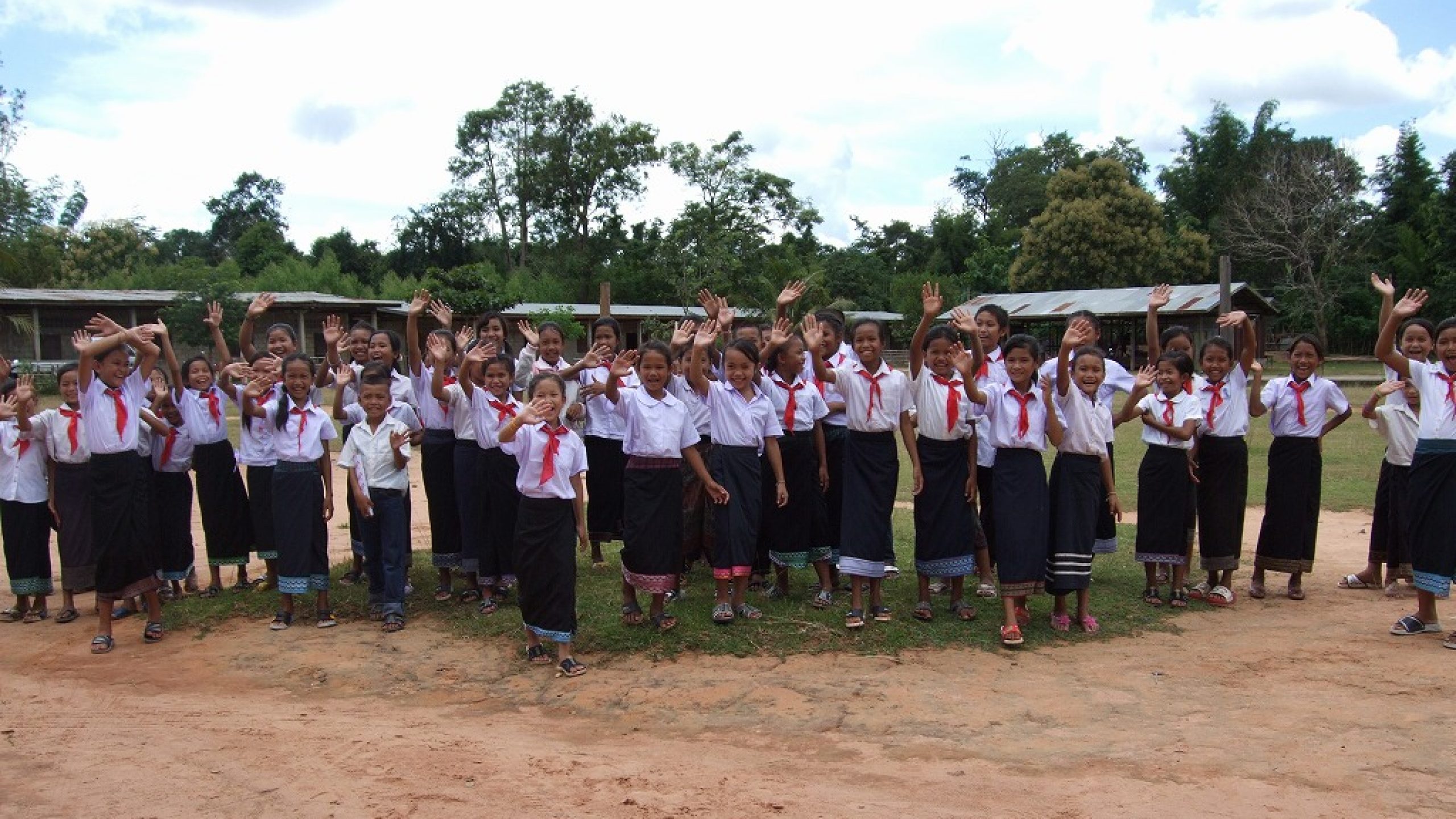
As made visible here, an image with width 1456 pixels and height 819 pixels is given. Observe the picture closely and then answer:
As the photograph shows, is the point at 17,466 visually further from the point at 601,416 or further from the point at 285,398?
the point at 601,416

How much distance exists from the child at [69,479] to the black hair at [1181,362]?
6.81m

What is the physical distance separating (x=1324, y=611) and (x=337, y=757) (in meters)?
5.85

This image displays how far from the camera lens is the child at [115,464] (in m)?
5.90

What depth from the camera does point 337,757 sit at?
409 centimetres

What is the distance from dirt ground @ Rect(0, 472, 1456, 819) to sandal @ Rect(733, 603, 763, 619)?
23.7 inches

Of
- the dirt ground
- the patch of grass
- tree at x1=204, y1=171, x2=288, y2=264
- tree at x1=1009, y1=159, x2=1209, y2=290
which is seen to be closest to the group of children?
the patch of grass

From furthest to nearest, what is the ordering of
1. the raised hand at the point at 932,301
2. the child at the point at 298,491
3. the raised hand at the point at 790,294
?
1. the child at the point at 298,491
2. the raised hand at the point at 790,294
3. the raised hand at the point at 932,301

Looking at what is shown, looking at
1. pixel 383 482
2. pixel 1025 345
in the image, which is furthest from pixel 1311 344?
pixel 383 482

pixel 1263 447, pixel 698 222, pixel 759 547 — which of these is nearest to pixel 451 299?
pixel 698 222

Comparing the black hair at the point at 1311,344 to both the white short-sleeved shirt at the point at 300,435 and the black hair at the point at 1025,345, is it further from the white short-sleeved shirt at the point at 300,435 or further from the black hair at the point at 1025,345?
the white short-sleeved shirt at the point at 300,435

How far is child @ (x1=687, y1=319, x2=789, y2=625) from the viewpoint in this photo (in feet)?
19.3

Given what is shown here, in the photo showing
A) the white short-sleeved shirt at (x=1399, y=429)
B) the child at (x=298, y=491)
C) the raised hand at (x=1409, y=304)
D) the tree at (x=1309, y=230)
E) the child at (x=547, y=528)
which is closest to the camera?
the child at (x=547, y=528)

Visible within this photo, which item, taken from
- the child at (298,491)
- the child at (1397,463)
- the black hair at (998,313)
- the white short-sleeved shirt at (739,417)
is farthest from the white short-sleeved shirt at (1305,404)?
the child at (298,491)

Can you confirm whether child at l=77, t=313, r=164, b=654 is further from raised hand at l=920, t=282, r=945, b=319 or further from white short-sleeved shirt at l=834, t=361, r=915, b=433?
raised hand at l=920, t=282, r=945, b=319
